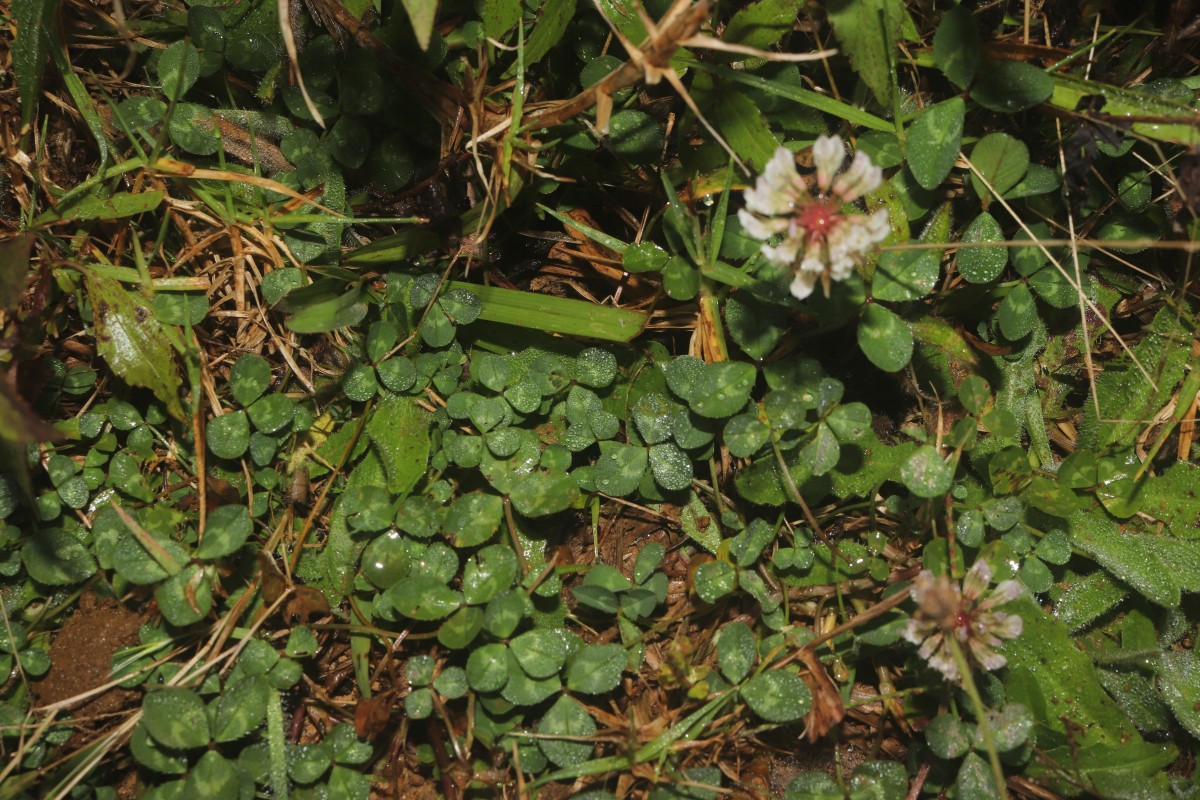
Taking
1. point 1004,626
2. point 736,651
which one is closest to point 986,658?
point 1004,626

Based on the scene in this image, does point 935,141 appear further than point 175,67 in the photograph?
No

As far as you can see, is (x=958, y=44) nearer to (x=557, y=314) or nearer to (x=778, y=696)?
(x=557, y=314)

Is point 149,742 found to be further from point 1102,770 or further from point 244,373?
point 1102,770

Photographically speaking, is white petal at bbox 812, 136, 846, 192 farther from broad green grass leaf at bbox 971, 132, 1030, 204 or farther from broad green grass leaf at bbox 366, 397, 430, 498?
broad green grass leaf at bbox 366, 397, 430, 498

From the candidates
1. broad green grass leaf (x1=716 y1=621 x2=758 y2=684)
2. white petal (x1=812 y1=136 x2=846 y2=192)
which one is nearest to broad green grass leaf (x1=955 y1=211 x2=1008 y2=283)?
white petal (x1=812 y1=136 x2=846 y2=192)

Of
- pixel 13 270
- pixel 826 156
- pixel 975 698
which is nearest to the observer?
pixel 975 698
